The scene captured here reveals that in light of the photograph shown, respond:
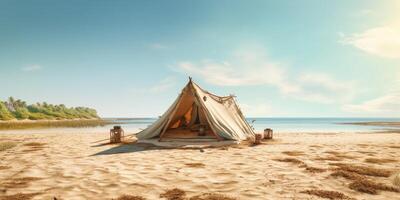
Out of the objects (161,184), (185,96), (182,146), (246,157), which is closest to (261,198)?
(161,184)

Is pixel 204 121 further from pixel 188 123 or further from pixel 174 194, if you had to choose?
pixel 174 194

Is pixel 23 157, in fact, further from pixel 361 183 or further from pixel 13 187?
pixel 361 183

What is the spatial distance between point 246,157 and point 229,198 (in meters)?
5.41

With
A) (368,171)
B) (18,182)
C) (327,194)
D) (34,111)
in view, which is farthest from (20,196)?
(34,111)

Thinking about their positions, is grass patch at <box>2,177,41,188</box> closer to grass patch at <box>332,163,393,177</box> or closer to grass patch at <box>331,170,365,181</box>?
grass patch at <box>331,170,365,181</box>

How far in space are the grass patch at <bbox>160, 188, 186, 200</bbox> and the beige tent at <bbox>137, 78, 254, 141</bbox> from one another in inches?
353

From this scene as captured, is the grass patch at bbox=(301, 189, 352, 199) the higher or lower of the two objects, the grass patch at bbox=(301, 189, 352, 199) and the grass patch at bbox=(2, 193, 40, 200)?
the higher

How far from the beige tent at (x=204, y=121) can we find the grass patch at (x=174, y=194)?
897cm

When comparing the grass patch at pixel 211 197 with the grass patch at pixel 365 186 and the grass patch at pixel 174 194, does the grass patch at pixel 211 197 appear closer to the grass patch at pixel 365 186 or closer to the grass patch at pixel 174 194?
the grass patch at pixel 174 194

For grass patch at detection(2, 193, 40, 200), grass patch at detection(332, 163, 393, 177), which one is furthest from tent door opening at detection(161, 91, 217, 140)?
grass patch at detection(2, 193, 40, 200)

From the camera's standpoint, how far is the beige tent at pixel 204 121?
15.3m

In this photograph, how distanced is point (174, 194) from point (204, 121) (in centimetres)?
1399

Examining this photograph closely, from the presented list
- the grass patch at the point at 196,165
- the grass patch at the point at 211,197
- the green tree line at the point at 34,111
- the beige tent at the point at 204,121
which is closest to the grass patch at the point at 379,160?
the grass patch at the point at 196,165

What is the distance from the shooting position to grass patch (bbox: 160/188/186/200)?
5.54m
